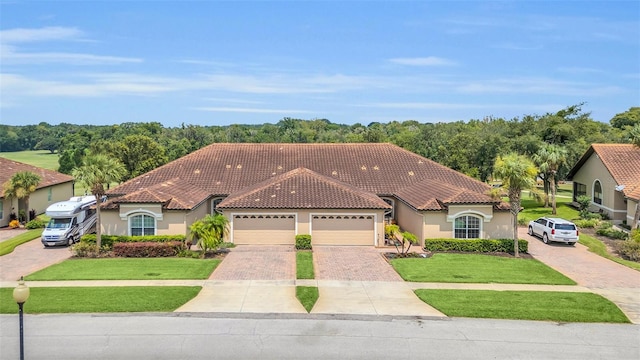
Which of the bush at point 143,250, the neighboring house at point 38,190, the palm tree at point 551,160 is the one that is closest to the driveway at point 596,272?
the palm tree at point 551,160

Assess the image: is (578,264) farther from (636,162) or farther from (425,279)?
(636,162)

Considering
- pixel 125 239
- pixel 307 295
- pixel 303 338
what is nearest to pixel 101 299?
pixel 307 295

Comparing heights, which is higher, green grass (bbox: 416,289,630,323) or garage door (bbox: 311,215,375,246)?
garage door (bbox: 311,215,375,246)

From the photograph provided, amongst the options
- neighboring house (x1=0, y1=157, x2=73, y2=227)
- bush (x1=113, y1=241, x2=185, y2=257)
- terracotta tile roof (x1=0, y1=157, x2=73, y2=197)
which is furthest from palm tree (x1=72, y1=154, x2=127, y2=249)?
terracotta tile roof (x1=0, y1=157, x2=73, y2=197)

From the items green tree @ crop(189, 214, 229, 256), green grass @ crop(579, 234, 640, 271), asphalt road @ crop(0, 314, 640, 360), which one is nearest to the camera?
asphalt road @ crop(0, 314, 640, 360)

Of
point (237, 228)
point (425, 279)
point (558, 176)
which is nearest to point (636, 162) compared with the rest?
point (558, 176)

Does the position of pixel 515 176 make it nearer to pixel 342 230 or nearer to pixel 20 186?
pixel 342 230

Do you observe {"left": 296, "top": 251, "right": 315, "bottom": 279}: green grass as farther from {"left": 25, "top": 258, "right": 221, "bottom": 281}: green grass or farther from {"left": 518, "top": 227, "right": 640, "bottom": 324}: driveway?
{"left": 518, "top": 227, "right": 640, "bottom": 324}: driveway
